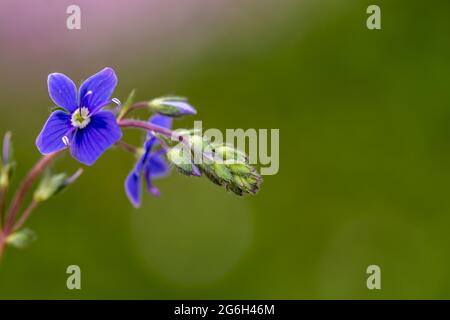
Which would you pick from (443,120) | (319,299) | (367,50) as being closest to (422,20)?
(367,50)

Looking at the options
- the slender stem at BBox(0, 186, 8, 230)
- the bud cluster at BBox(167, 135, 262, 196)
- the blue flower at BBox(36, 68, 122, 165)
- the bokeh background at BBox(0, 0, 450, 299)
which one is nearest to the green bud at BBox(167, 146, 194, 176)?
the bud cluster at BBox(167, 135, 262, 196)

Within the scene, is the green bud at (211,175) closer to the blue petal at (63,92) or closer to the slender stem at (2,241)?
the blue petal at (63,92)

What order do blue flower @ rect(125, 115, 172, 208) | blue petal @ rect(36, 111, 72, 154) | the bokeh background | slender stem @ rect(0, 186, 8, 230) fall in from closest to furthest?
blue petal @ rect(36, 111, 72, 154), slender stem @ rect(0, 186, 8, 230), blue flower @ rect(125, 115, 172, 208), the bokeh background

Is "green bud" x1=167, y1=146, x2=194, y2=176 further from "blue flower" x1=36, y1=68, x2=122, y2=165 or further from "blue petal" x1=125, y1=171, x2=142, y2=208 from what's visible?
"blue petal" x1=125, y1=171, x2=142, y2=208

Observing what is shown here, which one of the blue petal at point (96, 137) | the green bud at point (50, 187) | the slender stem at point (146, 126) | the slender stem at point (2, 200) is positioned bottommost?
the slender stem at point (2, 200)

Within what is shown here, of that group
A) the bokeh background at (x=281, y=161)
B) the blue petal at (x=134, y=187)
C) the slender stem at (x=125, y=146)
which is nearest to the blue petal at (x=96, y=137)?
the slender stem at (x=125, y=146)
